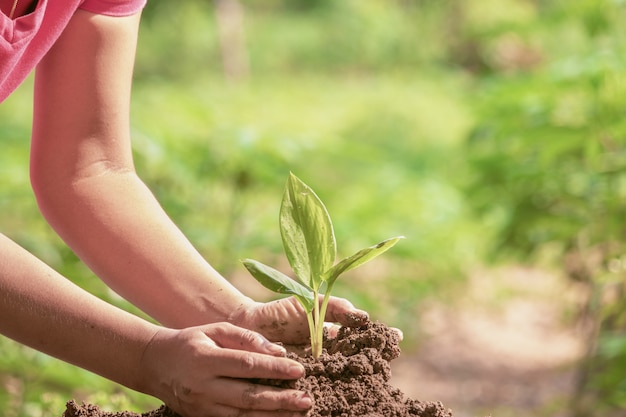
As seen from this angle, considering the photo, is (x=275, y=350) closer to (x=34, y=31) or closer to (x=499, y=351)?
(x=34, y=31)

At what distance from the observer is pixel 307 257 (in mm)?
1529

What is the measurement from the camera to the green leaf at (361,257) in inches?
56.0

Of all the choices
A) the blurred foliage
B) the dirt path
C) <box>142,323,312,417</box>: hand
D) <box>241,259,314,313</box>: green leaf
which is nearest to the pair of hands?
<box>142,323,312,417</box>: hand

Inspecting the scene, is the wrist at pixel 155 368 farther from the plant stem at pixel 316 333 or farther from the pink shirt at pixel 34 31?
the pink shirt at pixel 34 31

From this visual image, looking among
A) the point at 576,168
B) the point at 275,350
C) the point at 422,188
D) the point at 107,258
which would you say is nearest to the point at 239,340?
the point at 275,350

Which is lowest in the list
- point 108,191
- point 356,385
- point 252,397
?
point 252,397

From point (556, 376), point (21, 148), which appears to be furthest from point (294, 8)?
point (21, 148)

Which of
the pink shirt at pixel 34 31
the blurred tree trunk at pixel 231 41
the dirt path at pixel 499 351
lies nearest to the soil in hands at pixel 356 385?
the pink shirt at pixel 34 31

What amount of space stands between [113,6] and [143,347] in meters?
0.65

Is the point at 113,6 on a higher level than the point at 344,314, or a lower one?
higher

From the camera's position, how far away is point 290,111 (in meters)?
12.1

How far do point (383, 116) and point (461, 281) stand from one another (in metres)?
4.14

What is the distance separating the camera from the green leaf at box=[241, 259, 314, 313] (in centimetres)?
147

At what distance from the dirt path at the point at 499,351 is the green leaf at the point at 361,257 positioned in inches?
137
